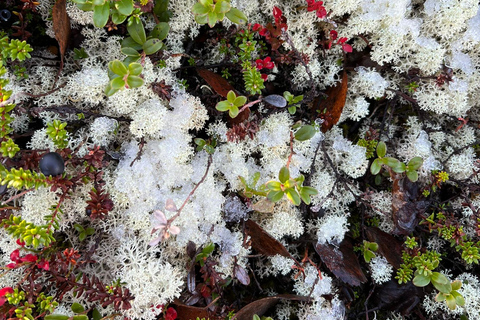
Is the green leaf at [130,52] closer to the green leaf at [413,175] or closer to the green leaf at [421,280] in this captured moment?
the green leaf at [413,175]

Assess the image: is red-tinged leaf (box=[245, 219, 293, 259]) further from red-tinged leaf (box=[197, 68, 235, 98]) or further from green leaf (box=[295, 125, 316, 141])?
red-tinged leaf (box=[197, 68, 235, 98])

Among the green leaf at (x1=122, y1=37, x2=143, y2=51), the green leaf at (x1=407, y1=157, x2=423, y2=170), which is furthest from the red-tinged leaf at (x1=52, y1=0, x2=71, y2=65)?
the green leaf at (x1=407, y1=157, x2=423, y2=170)

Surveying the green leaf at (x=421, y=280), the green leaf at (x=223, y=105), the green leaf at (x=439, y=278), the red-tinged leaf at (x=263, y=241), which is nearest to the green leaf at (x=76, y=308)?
the red-tinged leaf at (x=263, y=241)

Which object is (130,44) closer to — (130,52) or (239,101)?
(130,52)

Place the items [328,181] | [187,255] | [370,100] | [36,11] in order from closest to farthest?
[36,11]
[187,255]
[328,181]
[370,100]

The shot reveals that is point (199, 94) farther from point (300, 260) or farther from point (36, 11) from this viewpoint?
point (300, 260)

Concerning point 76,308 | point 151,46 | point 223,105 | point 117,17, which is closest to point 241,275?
point 76,308

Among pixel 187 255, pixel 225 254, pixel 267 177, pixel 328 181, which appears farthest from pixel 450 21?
pixel 187 255
